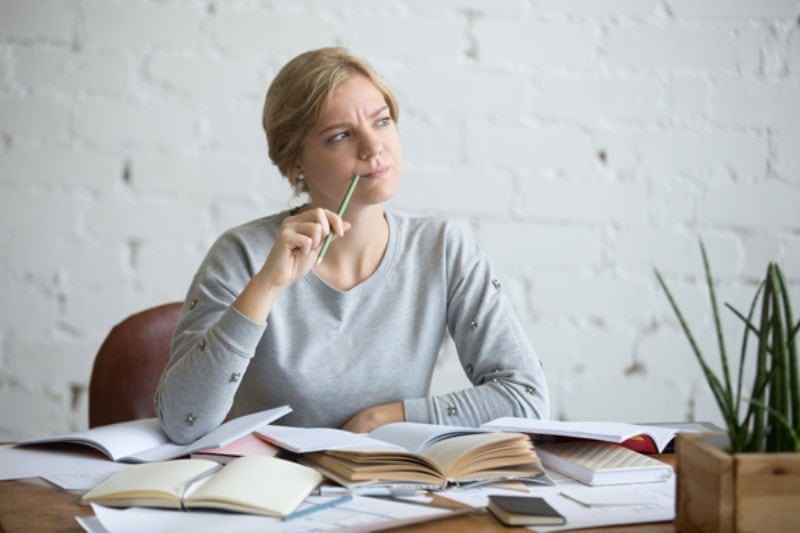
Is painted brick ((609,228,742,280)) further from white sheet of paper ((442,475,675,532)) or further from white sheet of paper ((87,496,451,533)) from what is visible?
white sheet of paper ((87,496,451,533))

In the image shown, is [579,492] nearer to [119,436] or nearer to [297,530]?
[297,530]

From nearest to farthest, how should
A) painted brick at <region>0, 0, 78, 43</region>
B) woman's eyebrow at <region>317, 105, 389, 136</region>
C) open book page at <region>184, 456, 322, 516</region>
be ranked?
1. open book page at <region>184, 456, 322, 516</region>
2. woman's eyebrow at <region>317, 105, 389, 136</region>
3. painted brick at <region>0, 0, 78, 43</region>

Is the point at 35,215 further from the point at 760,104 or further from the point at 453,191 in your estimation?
the point at 760,104

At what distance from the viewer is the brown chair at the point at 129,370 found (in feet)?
5.11

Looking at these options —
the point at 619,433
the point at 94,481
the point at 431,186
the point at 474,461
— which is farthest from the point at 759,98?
the point at 94,481

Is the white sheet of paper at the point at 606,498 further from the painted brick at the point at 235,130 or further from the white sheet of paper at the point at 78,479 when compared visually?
the painted brick at the point at 235,130

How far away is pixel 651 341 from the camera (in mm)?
2145

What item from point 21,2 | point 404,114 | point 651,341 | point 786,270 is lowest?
point 651,341

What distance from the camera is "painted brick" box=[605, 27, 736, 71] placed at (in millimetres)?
2135

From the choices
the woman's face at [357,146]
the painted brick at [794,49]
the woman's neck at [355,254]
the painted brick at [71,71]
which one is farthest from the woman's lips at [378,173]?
the painted brick at [794,49]

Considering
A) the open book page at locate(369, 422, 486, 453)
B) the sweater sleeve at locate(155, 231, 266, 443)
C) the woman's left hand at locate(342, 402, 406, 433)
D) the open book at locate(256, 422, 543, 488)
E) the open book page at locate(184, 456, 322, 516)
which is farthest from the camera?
the woman's left hand at locate(342, 402, 406, 433)

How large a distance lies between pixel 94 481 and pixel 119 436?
5.9 inches

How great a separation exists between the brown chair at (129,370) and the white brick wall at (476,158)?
1.36ft

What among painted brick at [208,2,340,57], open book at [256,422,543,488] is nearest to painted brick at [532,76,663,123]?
painted brick at [208,2,340,57]
